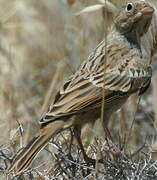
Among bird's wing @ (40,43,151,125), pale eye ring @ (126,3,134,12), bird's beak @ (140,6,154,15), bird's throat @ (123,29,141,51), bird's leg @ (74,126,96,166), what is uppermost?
pale eye ring @ (126,3,134,12)

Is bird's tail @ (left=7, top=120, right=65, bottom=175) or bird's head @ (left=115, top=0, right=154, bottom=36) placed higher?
bird's head @ (left=115, top=0, right=154, bottom=36)

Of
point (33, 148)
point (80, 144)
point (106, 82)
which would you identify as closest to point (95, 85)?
point (106, 82)

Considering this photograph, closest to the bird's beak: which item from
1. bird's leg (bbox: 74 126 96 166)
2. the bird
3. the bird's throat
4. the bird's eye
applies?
the bird

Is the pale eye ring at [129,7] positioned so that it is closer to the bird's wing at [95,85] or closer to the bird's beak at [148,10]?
the bird's beak at [148,10]

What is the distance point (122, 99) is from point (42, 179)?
42.3 inches

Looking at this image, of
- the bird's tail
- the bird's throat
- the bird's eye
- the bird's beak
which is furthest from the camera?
the bird's throat

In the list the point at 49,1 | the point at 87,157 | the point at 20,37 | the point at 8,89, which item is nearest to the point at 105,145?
the point at 87,157

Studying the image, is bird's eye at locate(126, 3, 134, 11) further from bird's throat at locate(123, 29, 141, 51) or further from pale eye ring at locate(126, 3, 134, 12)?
bird's throat at locate(123, 29, 141, 51)

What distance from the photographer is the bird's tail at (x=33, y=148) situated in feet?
15.4

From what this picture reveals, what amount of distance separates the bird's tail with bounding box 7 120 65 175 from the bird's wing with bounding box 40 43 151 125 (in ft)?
0.21

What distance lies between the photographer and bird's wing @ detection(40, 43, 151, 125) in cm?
521

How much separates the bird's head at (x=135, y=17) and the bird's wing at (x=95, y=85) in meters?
0.33

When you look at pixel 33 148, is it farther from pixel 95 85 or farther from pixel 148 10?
pixel 148 10

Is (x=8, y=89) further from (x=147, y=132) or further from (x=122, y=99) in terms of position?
(x=122, y=99)
